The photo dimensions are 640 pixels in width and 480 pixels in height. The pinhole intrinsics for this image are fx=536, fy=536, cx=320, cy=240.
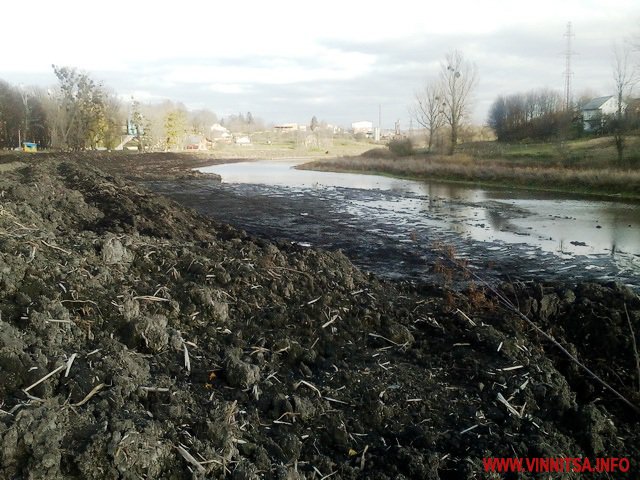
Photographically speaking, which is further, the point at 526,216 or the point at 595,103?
the point at 595,103

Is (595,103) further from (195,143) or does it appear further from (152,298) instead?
(152,298)

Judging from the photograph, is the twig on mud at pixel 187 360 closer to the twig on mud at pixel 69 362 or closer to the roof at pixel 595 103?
the twig on mud at pixel 69 362

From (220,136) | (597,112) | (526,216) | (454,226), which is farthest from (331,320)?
(220,136)

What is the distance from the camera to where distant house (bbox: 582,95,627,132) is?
Result: 156 ft

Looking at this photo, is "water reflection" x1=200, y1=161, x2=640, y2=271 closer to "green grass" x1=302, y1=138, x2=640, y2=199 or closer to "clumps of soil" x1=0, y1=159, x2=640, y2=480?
"green grass" x1=302, y1=138, x2=640, y2=199

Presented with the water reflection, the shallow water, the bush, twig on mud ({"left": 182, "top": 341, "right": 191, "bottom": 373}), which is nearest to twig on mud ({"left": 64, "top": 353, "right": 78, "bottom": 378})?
twig on mud ({"left": 182, "top": 341, "right": 191, "bottom": 373})

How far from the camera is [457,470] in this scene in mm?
3328

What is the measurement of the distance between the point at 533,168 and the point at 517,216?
16.1 metres

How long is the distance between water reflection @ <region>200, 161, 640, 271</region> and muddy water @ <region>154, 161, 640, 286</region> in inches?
1.2

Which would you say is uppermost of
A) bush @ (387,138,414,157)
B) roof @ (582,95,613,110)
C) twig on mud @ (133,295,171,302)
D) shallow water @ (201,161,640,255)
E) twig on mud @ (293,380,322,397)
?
roof @ (582,95,613,110)

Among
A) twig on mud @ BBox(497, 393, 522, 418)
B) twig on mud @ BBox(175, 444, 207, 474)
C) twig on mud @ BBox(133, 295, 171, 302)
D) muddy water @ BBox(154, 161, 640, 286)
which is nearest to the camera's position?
twig on mud @ BBox(175, 444, 207, 474)

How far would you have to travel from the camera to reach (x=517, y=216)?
18750 millimetres

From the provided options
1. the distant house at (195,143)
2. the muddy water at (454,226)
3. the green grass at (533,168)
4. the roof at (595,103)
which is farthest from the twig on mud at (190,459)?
the distant house at (195,143)

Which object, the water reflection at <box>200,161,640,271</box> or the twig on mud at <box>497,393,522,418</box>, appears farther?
the water reflection at <box>200,161,640,271</box>
